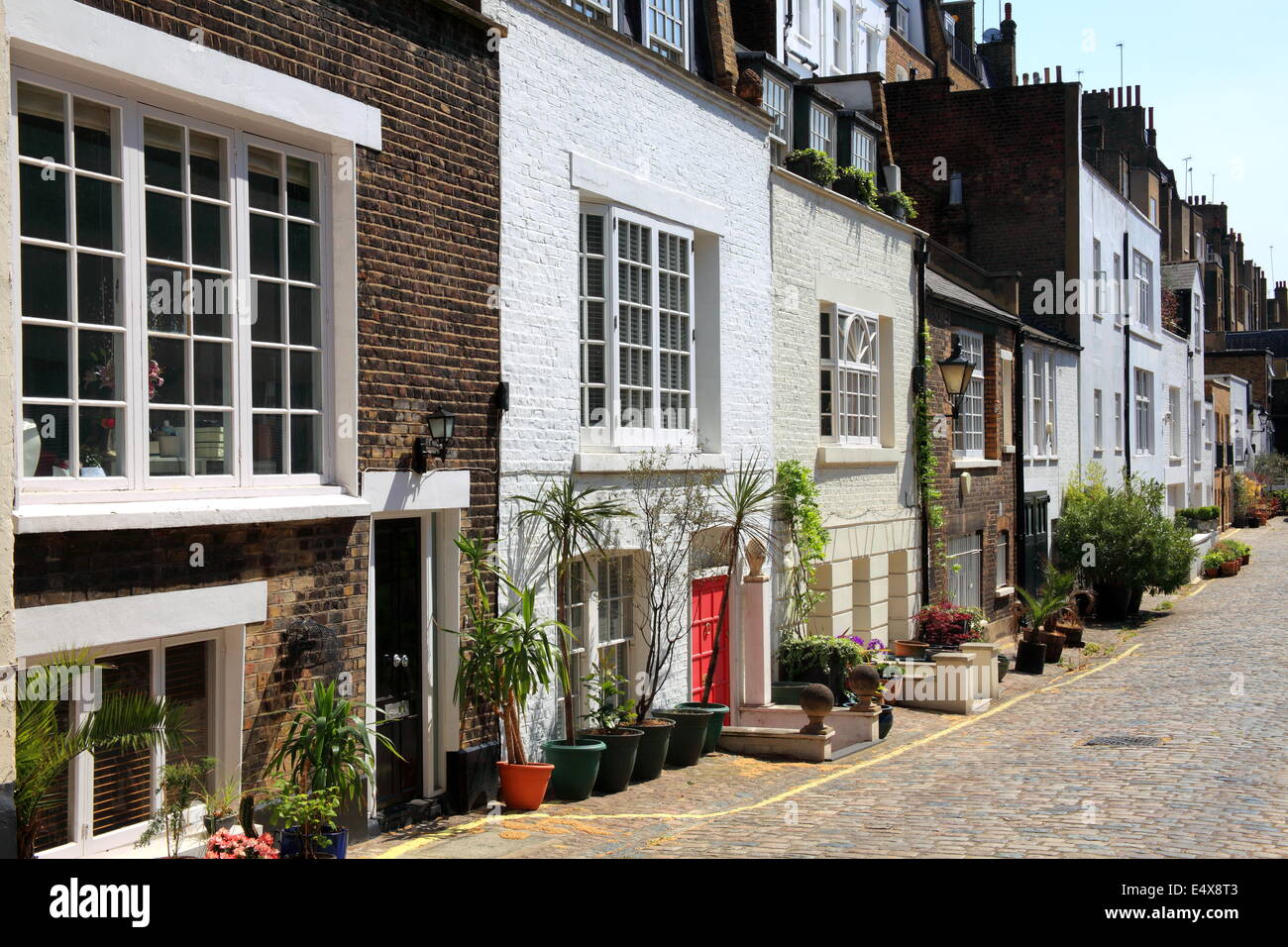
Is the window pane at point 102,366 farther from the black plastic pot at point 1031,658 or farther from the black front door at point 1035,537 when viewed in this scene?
the black front door at point 1035,537

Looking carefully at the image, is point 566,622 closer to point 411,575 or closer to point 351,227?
point 411,575

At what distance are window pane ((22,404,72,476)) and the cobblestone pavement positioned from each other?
11.1 ft

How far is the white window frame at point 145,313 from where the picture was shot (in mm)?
7250

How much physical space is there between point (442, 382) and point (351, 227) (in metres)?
1.51

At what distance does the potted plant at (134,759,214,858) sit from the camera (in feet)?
24.6

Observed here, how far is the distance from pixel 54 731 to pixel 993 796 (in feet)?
25.5

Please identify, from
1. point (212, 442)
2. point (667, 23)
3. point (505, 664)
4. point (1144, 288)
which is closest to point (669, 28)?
point (667, 23)

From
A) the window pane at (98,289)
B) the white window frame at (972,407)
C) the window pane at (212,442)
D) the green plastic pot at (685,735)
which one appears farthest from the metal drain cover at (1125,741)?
the window pane at (98,289)

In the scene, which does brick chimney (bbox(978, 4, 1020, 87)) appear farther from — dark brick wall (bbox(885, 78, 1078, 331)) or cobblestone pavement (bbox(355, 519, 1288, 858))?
cobblestone pavement (bbox(355, 519, 1288, 858))

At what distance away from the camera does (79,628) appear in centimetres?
707

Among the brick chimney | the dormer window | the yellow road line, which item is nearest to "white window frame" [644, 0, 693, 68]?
the dormer window

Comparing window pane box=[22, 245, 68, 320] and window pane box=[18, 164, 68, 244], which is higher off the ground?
window pane box=[18, 164, 68, 244]

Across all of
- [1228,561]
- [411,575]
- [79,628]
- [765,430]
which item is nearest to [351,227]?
[411,575]

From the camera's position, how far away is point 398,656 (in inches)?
395
